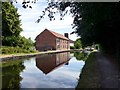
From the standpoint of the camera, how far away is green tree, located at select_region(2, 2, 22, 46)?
61.8 m

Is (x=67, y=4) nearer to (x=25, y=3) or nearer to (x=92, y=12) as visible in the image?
(x=92, y=12)

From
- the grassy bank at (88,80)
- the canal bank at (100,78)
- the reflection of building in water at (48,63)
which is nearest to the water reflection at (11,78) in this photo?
the reflection of building in water at (48,63)

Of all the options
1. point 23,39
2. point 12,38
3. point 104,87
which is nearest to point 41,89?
point 104,87

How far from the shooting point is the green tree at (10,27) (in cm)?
6178

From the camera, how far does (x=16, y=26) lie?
215 feet

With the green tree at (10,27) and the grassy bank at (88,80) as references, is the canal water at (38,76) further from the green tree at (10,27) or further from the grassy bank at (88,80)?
the green tree at (10,27)

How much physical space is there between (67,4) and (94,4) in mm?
1406

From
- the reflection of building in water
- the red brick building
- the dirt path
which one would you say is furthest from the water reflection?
the red brick building

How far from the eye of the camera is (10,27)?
62.5 metres

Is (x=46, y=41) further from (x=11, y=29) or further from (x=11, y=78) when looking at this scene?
(x=11, y=78)

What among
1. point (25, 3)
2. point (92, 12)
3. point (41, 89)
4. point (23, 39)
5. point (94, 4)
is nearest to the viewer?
point (25, 3)

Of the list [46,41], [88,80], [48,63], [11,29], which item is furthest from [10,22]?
[88,80]

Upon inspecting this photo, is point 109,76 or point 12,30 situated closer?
point 109,76

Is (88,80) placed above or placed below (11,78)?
above
